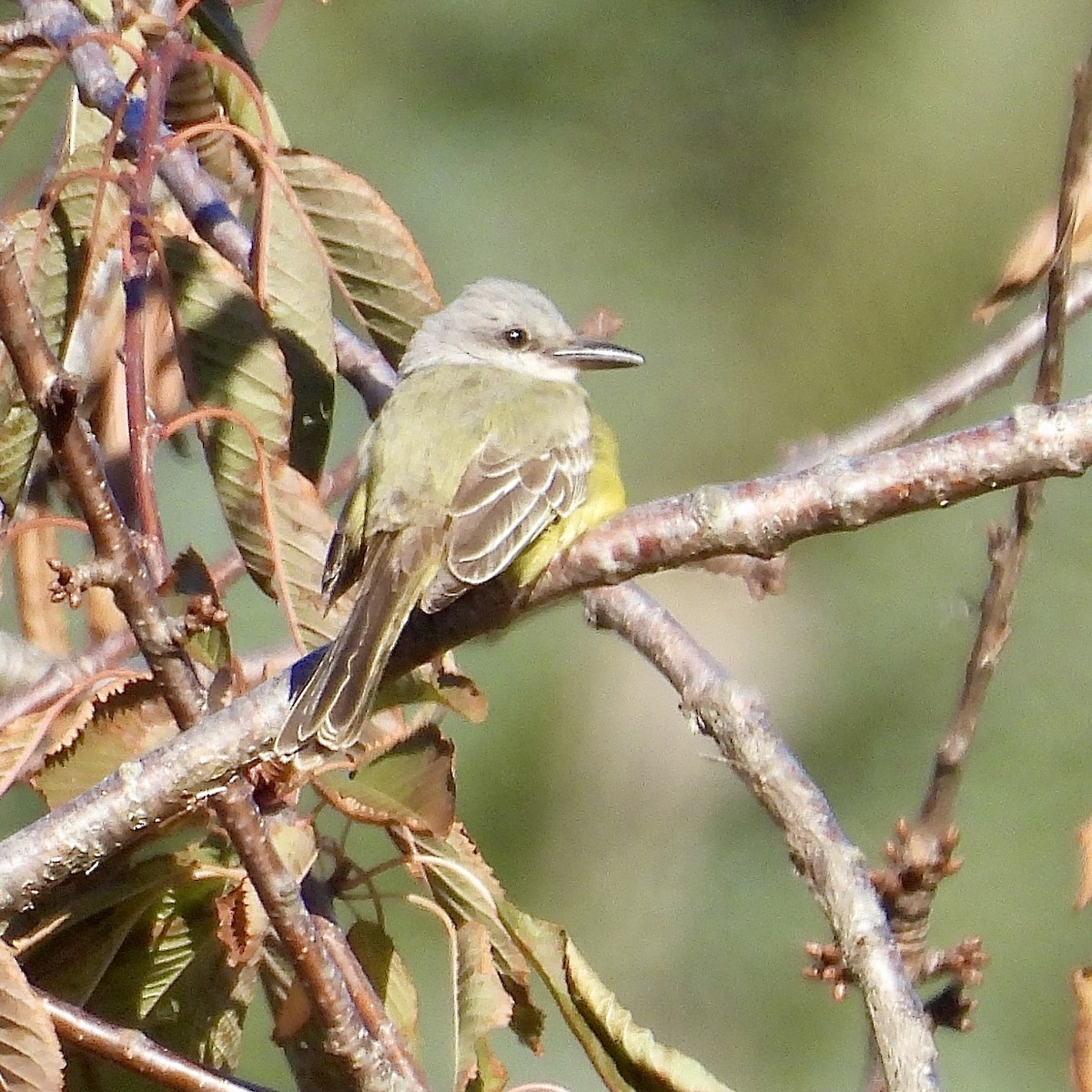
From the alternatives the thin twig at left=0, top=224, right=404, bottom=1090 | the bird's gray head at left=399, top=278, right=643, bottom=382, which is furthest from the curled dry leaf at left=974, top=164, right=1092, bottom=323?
the bird's gray head at left=399, top=278, right=643, bottom=382

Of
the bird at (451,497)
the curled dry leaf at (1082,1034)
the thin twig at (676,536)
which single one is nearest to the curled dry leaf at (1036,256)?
the thin twig at (676,536)

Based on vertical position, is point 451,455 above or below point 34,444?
above

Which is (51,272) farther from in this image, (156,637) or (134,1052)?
(134,1052)

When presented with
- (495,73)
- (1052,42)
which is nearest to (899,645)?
(495,73)

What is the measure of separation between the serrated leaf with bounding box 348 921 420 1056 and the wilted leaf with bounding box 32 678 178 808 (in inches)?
13.5

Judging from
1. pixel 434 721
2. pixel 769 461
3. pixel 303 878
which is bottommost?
pixel 303 878

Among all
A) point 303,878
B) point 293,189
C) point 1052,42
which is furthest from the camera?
point 1052,42

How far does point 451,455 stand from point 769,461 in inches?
194

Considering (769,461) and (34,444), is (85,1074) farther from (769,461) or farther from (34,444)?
(769,461)

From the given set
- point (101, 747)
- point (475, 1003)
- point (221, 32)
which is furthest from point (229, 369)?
point (475, 1003)

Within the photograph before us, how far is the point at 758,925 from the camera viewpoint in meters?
5.90

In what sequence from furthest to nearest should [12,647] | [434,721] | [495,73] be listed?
[495,73]
[12,647]
[434,721]

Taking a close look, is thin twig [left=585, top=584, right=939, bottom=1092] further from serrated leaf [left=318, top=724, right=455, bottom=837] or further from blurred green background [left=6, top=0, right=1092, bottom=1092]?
blurred green background [left=6, top=0, right=1092, bottom=1092]

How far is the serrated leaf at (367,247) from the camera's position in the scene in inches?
94.1
